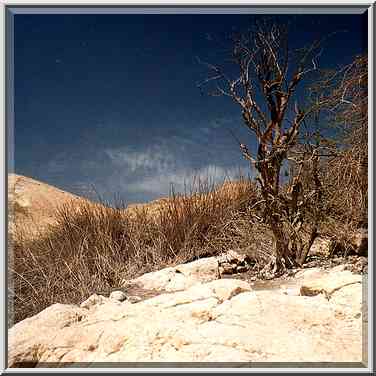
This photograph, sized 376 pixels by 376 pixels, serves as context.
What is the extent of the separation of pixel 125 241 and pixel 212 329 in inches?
74.4

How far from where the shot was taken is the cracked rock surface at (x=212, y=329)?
1.70 meters

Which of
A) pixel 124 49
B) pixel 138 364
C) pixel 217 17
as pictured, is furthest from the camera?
pixel 124 49

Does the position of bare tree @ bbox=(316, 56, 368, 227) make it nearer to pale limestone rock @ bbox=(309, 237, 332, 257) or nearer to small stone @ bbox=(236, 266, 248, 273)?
pale limestone rock @ bbox=(309, 237, 332, 257)

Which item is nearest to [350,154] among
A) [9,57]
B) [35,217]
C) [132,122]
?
[132,122]

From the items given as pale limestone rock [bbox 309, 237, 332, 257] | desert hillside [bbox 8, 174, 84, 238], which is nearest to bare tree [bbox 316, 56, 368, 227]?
pale limestone rock [bbox 309, 237, 332, 257]

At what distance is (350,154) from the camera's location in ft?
8.63

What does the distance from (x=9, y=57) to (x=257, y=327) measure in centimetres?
152

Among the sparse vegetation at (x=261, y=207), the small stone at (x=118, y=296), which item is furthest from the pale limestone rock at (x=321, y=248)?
the small stone at (x=118, y=296)

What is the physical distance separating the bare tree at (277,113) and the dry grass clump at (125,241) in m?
0.30

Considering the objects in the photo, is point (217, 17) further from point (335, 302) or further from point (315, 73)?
point (335, 302)

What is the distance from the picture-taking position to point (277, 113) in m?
2.85

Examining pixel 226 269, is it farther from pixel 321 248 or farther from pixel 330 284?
pixel 330 284

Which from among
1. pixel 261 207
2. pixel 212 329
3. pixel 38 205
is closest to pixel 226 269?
pixel 261 207

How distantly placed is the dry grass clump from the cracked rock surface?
0.97 m
